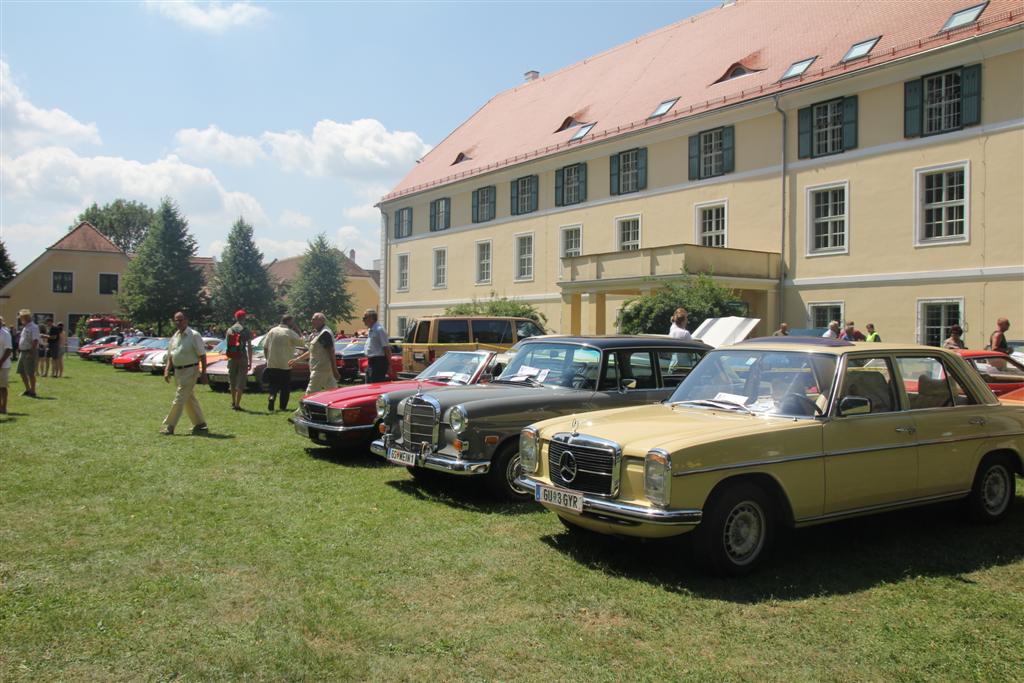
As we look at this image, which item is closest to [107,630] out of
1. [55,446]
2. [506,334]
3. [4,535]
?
[4,535]

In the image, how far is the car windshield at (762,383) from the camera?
6.11 m

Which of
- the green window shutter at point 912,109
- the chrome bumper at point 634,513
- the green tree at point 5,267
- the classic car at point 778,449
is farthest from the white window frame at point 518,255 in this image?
the green tree at point 5,267

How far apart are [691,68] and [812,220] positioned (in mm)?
8914

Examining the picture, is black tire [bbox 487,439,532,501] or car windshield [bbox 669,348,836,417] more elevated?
car windshield [bbox 669,348,836,417]

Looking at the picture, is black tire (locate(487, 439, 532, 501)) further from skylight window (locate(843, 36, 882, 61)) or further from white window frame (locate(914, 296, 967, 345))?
skylight window (locate(843, 36, 882, 61))

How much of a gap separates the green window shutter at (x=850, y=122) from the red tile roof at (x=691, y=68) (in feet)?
2.86

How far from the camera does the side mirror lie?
5969 millimetres

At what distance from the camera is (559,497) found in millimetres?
5926

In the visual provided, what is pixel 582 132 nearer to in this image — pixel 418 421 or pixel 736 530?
pixel 418 421

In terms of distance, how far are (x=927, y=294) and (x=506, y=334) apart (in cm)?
1146

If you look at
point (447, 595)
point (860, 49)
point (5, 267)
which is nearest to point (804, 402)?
point (447, 595)

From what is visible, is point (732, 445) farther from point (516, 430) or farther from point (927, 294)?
point (927, 294)

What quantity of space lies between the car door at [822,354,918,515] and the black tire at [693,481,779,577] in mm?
546

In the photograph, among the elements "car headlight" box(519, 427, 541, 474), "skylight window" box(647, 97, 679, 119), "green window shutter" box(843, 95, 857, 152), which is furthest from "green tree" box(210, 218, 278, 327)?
"car headlight" box(519, 427, 541, 474)
